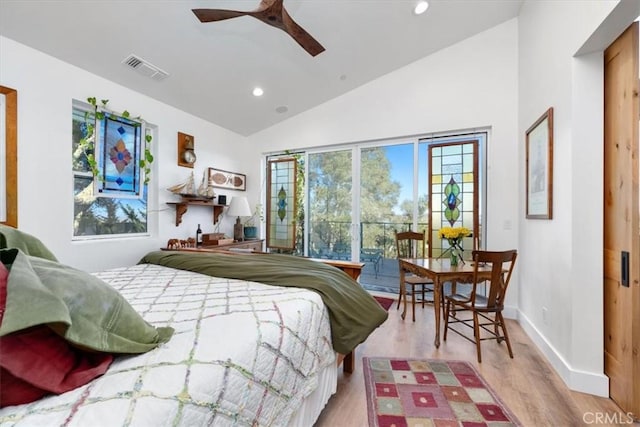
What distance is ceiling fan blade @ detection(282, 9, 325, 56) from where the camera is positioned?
80.4 inches

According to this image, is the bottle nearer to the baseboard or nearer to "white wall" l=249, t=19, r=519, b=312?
"white wall" l=249, t=19, r=519, b=312

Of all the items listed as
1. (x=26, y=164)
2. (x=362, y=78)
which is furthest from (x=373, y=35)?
(x=26, y=164)

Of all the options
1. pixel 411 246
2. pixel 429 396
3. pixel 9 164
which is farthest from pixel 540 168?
pixel 9 164

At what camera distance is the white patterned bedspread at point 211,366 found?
0.69 meters

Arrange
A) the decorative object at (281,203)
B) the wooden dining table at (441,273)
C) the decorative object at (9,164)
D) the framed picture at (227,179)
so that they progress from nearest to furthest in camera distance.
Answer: the decorative object at (9,164) < the wooden dining table at (441,273) < the framed picture at (227,179) < the decorative object at (281,203)

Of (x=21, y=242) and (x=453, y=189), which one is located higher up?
(x=453, y=189)

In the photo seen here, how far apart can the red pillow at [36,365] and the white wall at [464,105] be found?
3829 millimetres

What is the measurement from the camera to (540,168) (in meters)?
2.60

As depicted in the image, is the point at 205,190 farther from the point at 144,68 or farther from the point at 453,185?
the point at 453,185

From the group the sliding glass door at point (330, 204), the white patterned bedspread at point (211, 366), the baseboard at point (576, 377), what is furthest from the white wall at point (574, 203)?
the sliding glass door at point (330, 204)

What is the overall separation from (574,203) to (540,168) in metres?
0.75

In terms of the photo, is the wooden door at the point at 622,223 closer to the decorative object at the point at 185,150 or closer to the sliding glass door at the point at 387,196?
the sliding glass door at the point at 387,196

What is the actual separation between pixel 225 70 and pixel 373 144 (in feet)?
7.21

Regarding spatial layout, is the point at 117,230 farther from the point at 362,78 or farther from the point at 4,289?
the point at 362,78
